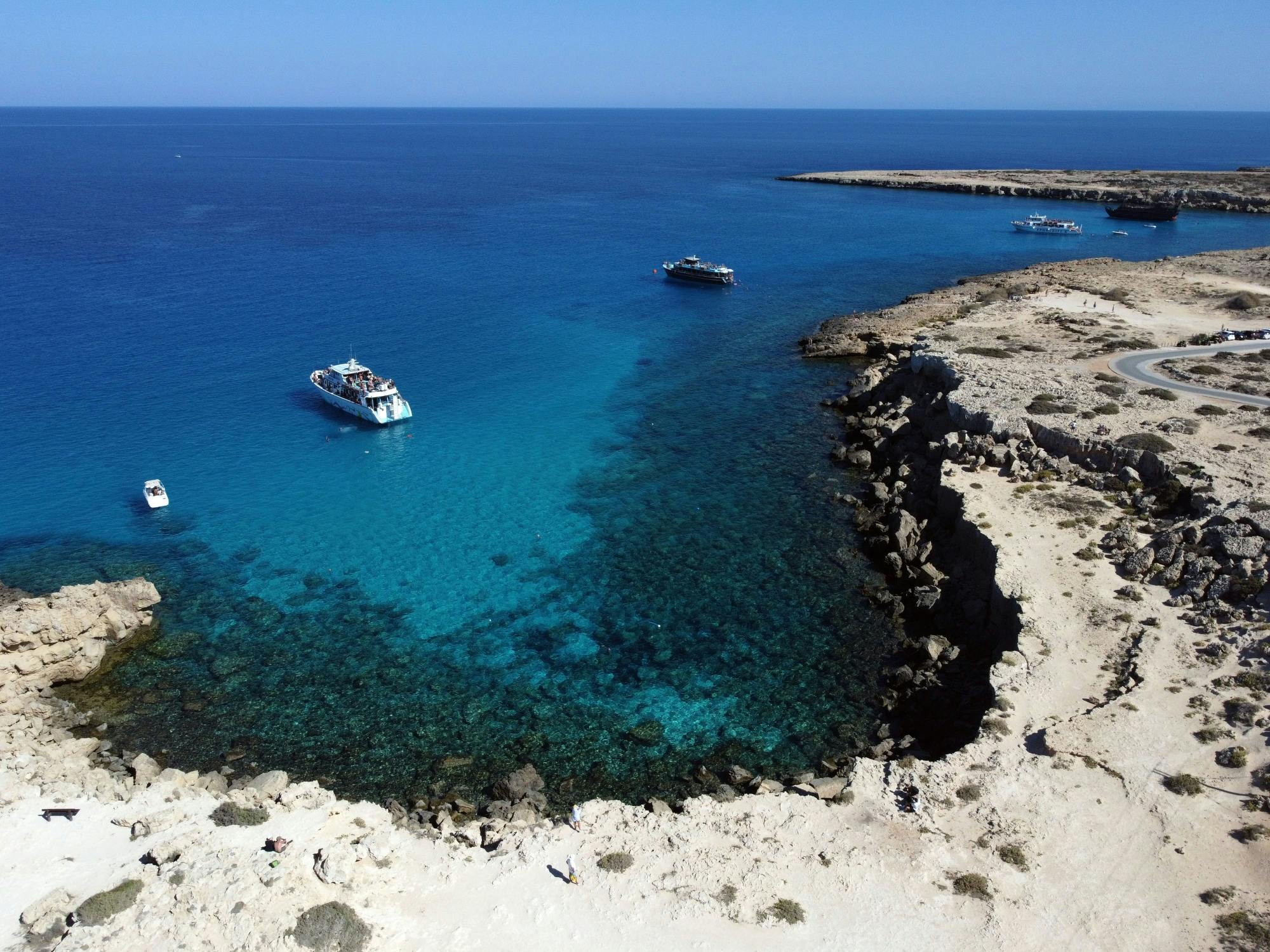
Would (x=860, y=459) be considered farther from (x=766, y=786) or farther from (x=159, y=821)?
(x=159, y=821)

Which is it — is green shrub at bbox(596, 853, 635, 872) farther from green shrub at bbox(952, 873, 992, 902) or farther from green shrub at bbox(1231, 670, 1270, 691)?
green shrub at bbox(1231, 670, 1270, 691)

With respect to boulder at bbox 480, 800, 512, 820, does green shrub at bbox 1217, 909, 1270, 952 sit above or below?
above

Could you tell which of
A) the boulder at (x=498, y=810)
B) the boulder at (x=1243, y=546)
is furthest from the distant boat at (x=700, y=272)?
the boulder at (x=498, y=810)

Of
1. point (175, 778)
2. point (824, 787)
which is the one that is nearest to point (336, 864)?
point (175, 778)

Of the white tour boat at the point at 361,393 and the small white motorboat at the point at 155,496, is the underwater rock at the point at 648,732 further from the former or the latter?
the white tour boat at the point at 361,393

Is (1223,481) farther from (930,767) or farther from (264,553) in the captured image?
(264,553)

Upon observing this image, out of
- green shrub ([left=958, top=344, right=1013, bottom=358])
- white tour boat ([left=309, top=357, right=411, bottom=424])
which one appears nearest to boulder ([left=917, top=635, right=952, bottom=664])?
green shrub ([left=958, top=344, right=1013, bottom=358])
